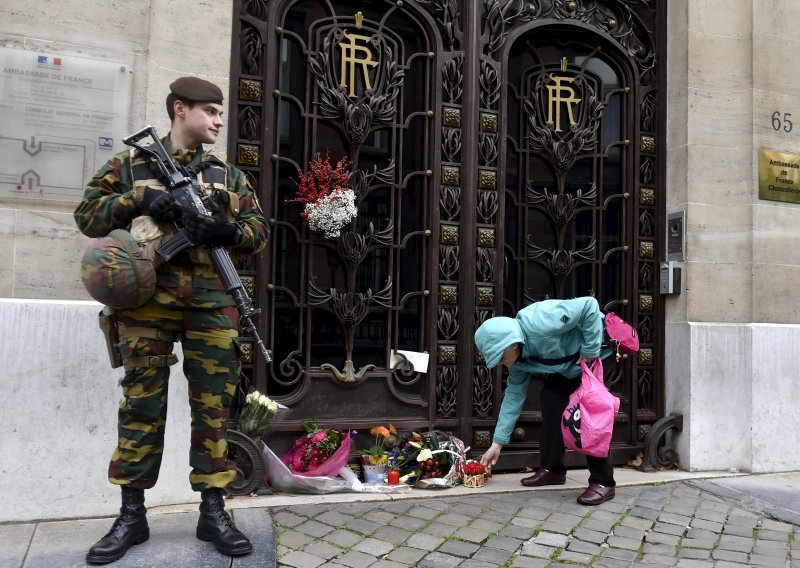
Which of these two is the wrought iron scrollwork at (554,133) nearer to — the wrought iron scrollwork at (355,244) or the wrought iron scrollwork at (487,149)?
the wrought iron scrollwork at (487,149)

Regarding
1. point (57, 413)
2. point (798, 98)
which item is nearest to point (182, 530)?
point (57, 413)

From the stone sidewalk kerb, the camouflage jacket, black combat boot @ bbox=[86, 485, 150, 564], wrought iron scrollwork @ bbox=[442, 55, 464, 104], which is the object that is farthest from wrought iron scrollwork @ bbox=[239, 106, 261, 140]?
black combat boot @ bbox=[86, 485, 150, 564]

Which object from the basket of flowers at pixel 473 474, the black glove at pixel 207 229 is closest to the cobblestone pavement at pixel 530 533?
the basket of flowers at pixel 473 474

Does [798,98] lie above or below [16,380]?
above

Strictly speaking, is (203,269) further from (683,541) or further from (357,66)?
(683,541)

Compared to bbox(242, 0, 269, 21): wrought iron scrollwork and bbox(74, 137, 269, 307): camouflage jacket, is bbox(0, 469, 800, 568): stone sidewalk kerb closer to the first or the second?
bbox(74, 137, 269, 307): camouflage jacket

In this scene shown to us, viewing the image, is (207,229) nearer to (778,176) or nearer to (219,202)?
(219,202)

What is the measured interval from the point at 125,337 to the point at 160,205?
2.16ft

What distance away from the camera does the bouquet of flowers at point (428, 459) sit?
486cm

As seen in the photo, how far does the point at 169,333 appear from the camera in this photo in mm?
3479

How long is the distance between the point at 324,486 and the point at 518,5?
3.90 metres

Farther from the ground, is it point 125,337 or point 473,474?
point 125,337

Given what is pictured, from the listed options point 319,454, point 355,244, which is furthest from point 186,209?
point 319,454

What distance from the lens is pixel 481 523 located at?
415cm
